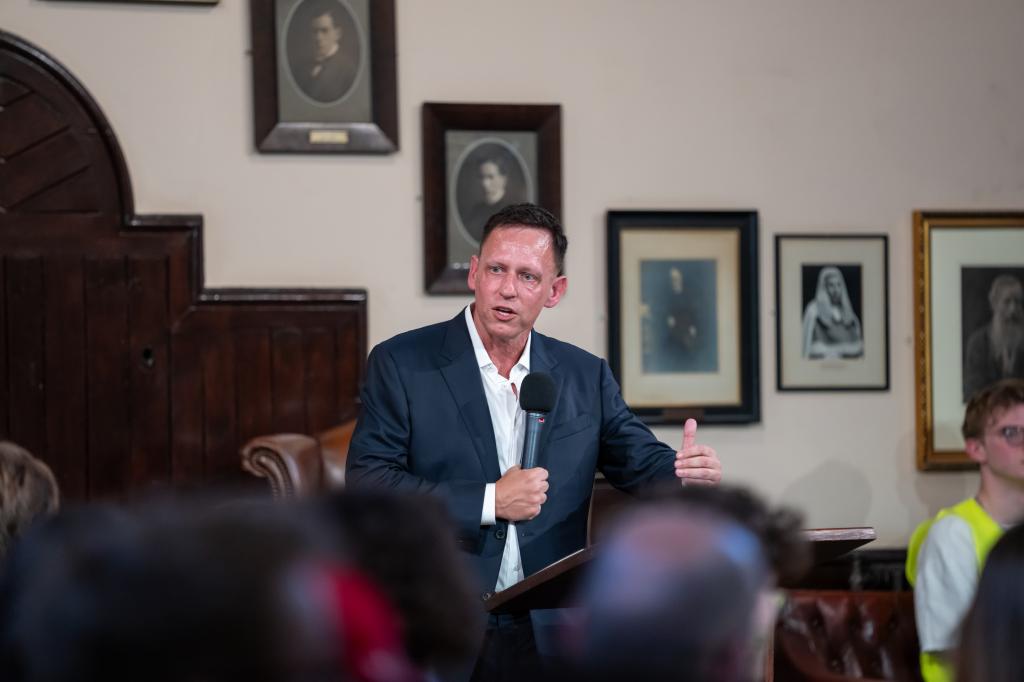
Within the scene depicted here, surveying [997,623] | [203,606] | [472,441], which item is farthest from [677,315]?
[203,606]

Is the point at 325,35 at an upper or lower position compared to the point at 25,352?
upper

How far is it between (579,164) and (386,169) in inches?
28.0

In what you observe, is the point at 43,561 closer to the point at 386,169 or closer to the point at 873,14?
the point at 386,169

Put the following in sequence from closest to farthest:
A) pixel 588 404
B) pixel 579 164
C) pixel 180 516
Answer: pixel 180 516 < pixel 588 404 < pixel 579 164

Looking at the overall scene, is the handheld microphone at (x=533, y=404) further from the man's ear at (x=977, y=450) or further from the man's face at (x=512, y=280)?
the man's ear at (x=977, y=450)

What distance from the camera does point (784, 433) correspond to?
4301 millimetres

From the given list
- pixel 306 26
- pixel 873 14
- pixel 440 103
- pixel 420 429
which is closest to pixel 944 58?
pixel 873 14

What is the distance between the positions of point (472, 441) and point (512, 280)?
407mm

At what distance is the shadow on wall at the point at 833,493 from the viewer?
169 inches

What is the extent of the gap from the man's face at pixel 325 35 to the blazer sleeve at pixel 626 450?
1787 millimetres

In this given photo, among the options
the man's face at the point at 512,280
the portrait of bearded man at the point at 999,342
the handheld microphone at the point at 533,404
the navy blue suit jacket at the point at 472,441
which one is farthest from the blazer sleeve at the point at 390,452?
the portrait of bearded man at the point at 999,342

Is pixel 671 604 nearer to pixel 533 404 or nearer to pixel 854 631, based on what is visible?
pixel 533 404

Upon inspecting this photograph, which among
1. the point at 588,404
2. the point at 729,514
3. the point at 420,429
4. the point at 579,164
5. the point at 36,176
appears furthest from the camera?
the point at 579,164

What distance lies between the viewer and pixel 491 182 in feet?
13.5
